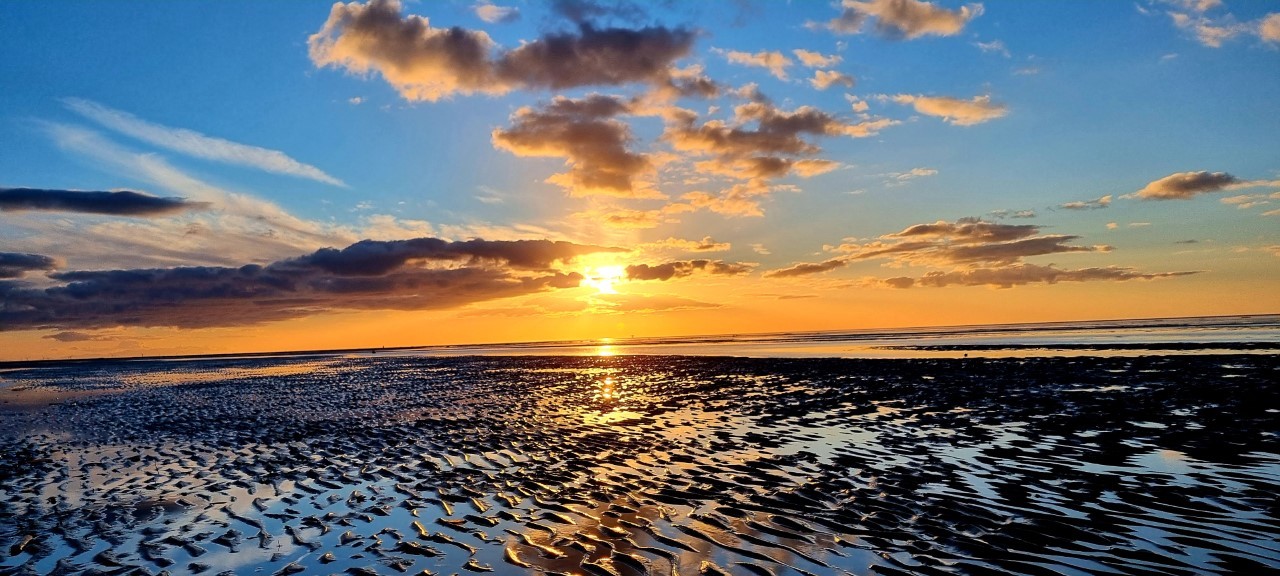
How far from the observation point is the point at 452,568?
8.38 m

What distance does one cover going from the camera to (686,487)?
12.4 m

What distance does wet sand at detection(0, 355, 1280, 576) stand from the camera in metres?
8.53

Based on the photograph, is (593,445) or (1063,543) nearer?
(1063,543)

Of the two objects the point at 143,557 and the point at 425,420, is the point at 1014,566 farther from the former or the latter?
the point at 425,420

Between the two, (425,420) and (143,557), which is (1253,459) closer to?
(143,557)

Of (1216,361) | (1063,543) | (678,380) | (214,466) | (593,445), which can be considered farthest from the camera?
(678,380)

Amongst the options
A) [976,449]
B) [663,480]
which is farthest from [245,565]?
[976,449]

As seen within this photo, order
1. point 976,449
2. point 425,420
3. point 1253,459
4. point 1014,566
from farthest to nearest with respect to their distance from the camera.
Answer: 1. point 425,420
2. point 976,449
3. point 1253,459
4. point 1014,566

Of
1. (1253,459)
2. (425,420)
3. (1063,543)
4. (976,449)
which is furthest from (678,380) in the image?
(1063,543)

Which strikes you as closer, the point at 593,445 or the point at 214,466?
the point at 214,466

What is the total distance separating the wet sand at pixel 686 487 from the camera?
28.0 ft

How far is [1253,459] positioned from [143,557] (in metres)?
20.1

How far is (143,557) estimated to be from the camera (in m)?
9.31

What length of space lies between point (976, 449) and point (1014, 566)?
835 centimetres
